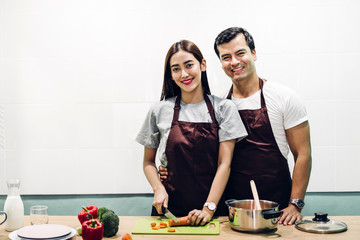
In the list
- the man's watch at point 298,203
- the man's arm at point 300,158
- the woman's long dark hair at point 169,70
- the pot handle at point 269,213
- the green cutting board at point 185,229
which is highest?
the woman's long dark hair at point 169,70

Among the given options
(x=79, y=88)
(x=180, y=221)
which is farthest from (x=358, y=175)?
(x=79, y=88)

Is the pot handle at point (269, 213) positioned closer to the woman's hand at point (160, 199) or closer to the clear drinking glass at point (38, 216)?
the woman's hand at point (160, 199)

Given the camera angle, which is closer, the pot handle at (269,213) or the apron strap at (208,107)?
the pot handle at (269,213)

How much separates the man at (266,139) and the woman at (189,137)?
0.15 metres

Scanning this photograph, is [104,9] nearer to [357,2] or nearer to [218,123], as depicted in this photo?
[218,123]

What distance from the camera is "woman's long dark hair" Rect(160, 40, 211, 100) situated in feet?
7.20

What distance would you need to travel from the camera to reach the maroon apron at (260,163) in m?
2.23

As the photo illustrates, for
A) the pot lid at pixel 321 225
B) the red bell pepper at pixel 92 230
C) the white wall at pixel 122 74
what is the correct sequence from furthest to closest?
the white wall at pixel 122 74
the pot lid at pixel 321 225
the red bell pepper at pixel 92 230

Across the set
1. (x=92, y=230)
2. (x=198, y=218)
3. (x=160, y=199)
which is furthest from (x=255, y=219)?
(x=92, y=230)

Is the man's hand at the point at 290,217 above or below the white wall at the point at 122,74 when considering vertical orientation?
below

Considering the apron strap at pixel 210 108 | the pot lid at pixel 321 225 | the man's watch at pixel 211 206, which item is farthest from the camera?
the apron strap at pixel 210 108

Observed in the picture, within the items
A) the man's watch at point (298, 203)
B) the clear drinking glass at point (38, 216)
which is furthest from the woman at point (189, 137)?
the clear drinking glass at point (38, 216)

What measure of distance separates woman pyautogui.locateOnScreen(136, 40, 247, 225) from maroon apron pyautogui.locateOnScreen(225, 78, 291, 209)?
0.45 feet

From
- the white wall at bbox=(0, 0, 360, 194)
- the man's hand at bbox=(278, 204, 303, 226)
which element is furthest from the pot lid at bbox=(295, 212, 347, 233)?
the white wall at bbox=(0, 0, 360, 194)
